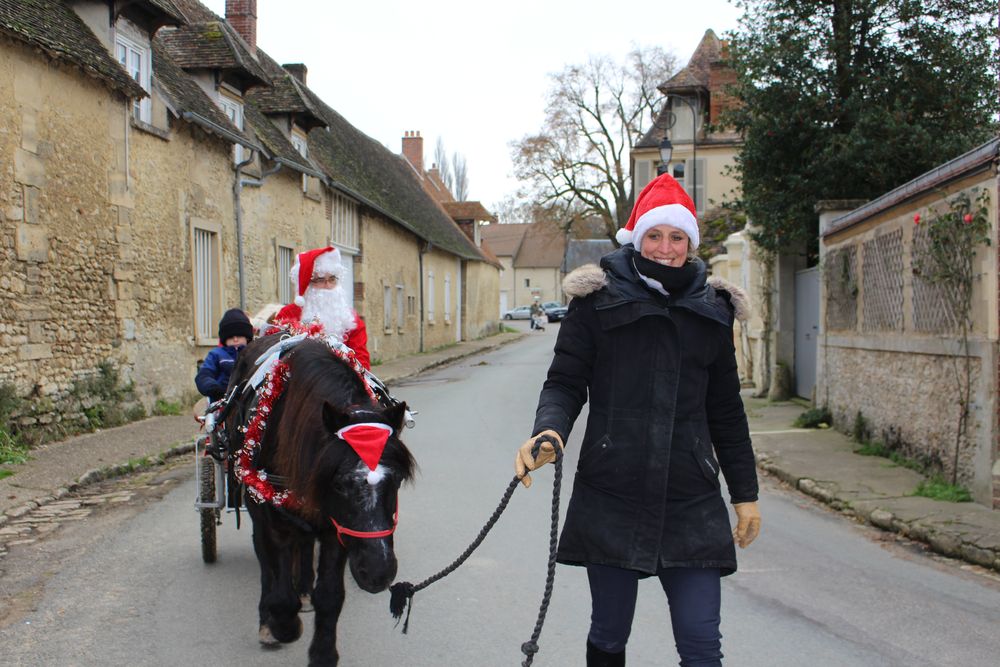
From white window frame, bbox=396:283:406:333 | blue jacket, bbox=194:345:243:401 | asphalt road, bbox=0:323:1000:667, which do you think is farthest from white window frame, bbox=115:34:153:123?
white window frame, bbox=396:283:406:333

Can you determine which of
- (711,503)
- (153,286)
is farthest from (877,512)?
(153,286)

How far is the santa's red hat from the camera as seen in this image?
315 cm

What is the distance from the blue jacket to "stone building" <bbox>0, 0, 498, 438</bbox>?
16.1 feet

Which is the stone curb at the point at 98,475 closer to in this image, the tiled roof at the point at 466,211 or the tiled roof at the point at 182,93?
the tiled roof at the point at 182,93

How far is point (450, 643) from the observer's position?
4438mm

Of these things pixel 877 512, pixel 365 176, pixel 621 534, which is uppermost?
pixel 365 176

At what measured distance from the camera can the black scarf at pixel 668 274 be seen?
3080 mm

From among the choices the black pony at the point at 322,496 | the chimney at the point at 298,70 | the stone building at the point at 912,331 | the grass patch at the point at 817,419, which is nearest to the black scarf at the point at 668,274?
the black pony at the point at 322,496

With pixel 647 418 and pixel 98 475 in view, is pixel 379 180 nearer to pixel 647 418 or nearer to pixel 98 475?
pixel 98 475

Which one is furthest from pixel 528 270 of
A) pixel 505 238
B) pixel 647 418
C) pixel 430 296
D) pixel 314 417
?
pixel 647 418

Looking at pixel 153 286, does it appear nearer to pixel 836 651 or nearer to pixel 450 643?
pixel 450 643

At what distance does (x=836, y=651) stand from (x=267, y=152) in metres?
15.7

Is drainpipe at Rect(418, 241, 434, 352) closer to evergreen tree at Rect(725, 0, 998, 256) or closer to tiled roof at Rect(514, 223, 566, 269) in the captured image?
evergreen tree at Rect(725, 0, 998, 256)

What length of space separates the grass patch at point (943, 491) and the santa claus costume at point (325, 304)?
204 inches
